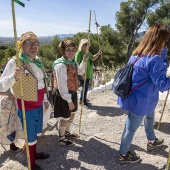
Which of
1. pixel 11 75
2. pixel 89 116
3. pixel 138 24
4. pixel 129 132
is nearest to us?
pixel 11 75

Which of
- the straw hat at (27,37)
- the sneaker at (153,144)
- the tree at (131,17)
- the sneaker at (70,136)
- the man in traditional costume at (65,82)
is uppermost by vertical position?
the tree at (131,17)

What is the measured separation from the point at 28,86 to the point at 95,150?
146 cm

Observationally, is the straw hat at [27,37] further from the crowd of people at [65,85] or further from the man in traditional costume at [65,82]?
the man in traditional costume at [65,82]

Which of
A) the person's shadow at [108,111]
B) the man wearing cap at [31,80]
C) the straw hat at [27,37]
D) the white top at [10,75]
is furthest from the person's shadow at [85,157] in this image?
the straw hat at [27,37]

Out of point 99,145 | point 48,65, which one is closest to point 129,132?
point 99,145

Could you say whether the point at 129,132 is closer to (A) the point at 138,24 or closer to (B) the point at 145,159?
(B) the point at 145,159

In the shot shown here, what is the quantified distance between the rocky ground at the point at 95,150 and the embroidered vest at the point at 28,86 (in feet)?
3.34

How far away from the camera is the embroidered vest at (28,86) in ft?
8.20

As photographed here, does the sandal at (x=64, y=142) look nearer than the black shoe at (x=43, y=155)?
No

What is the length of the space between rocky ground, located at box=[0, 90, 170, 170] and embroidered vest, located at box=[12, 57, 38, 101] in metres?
1.02

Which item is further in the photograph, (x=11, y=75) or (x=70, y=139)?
(x=70, y=139)

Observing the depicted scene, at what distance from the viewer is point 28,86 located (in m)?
2.54

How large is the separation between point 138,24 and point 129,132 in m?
17.8

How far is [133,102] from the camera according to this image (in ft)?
8.45
